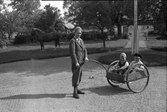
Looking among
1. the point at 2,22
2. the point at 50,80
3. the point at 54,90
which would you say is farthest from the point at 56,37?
the point at 54,90

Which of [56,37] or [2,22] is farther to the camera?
[56,37]

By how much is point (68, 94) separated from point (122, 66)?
1944 millimetres

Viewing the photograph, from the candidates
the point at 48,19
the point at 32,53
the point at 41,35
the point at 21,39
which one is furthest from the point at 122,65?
the point at 21,39

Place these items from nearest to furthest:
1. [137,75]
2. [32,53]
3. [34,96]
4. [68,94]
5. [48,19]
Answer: [34,96]
[68,94]
[137,75]
[32,53]
[48,19]

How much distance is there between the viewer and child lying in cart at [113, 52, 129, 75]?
686 cm

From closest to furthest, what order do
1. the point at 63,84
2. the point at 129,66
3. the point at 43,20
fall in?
the point at 129,66, the point at 63,84, the point at 43,20

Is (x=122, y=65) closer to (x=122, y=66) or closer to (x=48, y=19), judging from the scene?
(x=122, y=66)

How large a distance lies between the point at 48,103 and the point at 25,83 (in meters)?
2.50

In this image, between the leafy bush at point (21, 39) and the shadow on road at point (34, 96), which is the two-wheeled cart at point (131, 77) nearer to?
the shadow on road at point (34, 96)

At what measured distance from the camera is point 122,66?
700 centimetres

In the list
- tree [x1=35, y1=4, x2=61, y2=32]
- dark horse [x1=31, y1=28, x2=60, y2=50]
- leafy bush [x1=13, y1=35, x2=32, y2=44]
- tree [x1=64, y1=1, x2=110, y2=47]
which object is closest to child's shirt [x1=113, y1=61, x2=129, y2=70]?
Result: tree [x1=64, y1=1, x2=110, y2=47]

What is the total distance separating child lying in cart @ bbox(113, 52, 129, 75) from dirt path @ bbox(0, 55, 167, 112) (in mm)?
610

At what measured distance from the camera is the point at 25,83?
7801 mm

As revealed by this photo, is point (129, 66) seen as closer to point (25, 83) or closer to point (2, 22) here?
point (25, 83)
